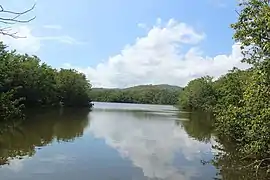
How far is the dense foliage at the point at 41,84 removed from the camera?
53.9m

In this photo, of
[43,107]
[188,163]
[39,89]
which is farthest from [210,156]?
[43,107]

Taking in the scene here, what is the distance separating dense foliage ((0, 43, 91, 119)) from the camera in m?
53.9

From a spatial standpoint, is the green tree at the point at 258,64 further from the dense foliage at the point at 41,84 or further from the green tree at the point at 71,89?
the green tree at the point at 71,89

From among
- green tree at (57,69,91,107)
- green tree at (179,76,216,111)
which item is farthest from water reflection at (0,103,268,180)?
green tree at (179,76,216,111)

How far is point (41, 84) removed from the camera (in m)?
68.9

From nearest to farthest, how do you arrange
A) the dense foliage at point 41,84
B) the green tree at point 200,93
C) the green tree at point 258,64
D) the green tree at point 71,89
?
the green tree at point 258,64 → the dense foliage at point 41,84 → the green tree at point 71,89 → the green tree at point 200,93

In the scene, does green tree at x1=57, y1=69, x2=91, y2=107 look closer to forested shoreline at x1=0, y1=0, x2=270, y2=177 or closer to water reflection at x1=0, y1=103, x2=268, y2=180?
forested shoreline at x1=0, y1=0, x2=270, y2=177

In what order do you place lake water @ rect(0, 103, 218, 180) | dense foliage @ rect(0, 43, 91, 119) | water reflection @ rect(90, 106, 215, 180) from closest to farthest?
lake water @ rect(0, 103, 218, 180), water reflection @ rect(90, 106, 215, 180), dense foliage @ rect(0, 43, 91, 119)

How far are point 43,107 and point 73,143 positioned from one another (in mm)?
47246

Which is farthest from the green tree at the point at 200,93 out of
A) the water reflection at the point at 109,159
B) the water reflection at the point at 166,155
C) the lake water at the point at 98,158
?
the water reflection at the point at 109,159

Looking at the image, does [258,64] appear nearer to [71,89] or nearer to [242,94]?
[242,94]

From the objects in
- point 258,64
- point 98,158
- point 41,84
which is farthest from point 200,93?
point 258,64

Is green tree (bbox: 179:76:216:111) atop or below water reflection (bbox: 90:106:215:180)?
atop

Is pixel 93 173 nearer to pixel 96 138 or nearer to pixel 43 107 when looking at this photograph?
pixel 96 138
